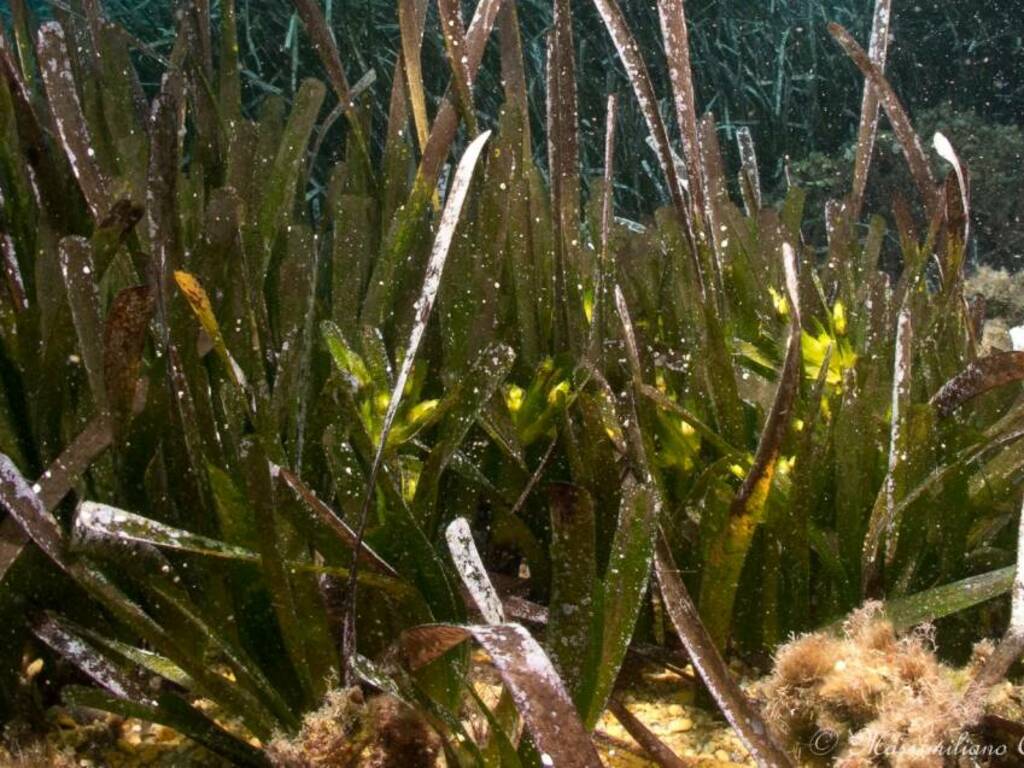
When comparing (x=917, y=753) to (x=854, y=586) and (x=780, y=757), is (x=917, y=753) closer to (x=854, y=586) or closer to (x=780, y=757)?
(x=780, y=757)

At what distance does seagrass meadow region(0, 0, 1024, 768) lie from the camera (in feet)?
3.70

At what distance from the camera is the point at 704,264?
1790mm

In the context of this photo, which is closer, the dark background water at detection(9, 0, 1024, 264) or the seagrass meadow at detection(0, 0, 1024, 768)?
the seagrass meadow at detection(0, 0, 1024, 768)

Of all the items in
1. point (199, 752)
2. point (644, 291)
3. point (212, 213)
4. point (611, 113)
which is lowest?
point (199, 752)

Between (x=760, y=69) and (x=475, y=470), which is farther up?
(x=760, y=69)

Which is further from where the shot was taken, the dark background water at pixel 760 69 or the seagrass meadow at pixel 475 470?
the dark background water at pixel 760 69

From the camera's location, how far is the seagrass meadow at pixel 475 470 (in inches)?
44.4

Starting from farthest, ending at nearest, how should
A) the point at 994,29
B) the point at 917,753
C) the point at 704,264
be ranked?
the point at 994,29 → the point at 704,264 → the point at 917,753

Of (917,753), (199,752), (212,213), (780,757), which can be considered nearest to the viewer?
(780,757)

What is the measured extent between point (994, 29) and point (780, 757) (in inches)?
340

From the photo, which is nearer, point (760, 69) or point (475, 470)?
point (475, 470)

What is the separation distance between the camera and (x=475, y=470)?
1531 millimetres

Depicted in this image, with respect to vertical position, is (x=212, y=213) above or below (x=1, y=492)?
above

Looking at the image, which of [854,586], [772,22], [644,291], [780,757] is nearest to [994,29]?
[772,22]
